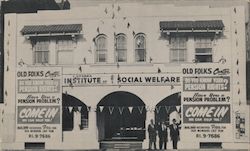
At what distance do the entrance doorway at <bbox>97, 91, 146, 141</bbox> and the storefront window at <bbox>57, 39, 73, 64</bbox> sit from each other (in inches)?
65.6

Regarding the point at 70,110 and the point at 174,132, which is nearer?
the point at 174,132

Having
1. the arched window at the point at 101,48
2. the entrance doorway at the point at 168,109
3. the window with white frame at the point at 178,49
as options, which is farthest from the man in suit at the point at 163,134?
the arched window at the point at 101,48

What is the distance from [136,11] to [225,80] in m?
3.30

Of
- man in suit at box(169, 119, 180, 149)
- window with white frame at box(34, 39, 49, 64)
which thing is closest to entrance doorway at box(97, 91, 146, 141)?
man in suit at box(169, 119, 180, 149)

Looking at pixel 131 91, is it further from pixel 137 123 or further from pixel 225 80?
pixel 225 80

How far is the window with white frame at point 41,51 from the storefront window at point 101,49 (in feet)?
5.07

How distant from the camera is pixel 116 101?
51.3ft

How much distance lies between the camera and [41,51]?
15938 mm

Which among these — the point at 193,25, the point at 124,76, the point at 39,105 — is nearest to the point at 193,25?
the point at 193,25

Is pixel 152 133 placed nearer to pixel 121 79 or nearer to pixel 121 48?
pixel 121 79

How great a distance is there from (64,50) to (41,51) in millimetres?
710

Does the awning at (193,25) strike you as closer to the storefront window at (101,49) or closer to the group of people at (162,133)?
the storefront window at (101,49)

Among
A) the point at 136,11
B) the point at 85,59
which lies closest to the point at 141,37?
the point at 136,11

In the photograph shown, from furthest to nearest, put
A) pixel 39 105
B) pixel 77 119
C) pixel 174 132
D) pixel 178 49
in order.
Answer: pixel 77 119
pixel 39 105
pixel 178 49
pixel 174 132
